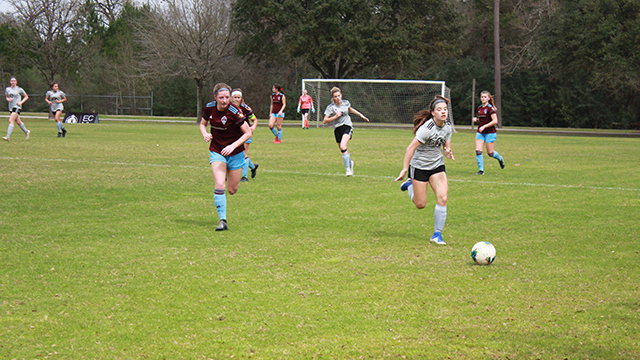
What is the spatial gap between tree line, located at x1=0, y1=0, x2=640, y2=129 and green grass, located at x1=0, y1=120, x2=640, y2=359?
106 ft

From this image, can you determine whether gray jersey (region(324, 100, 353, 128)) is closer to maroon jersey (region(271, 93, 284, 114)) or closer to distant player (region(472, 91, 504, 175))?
distant player (region(472, 91, 504, 175))

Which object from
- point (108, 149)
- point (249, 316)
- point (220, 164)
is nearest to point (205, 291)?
point (249, 316)

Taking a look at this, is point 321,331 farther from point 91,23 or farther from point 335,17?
point 91,23

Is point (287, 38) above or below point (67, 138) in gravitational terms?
above

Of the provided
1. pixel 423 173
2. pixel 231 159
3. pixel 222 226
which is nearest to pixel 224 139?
pixel 231 159

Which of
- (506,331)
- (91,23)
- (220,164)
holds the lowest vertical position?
(506,331)

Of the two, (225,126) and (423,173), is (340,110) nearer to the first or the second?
(225,126)

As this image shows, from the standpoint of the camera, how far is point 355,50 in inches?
1718

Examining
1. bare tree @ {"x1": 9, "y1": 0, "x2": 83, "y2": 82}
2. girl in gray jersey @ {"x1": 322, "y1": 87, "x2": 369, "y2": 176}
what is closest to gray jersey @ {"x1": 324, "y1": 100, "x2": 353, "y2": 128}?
girl in gray jersey @ {"x1": 322, "y1": 87, "x2": 369, "y2": 176}

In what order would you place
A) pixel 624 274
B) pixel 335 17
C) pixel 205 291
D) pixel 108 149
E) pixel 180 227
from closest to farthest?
1. pixel 205 291
2. pixel 624 274
3. pixel 180 227
4. pixel 108 149
5. pixel 335 17

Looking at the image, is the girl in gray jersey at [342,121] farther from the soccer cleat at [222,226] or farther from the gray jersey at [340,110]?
the soccer cleat at [222,226]

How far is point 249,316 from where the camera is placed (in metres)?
4.84

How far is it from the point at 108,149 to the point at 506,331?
55.5ft

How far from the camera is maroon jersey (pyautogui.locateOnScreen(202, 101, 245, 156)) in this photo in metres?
8.44
